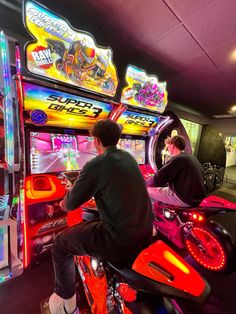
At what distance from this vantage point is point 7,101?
5.72ft

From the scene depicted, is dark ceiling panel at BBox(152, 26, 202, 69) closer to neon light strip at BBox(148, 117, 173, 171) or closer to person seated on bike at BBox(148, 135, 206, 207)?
neon light strip at BBox(148, 117, 173, 171)

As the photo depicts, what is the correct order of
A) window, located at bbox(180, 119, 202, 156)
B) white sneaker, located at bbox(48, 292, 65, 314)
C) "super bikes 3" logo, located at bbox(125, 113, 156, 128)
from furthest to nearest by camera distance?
window, located at bbox(180, 119, 202, 156)
"super bikes 3" logo, located at bbox(125, 113, 156, 128)
white sneaker, located at bbox(48, 292, 65, 314)

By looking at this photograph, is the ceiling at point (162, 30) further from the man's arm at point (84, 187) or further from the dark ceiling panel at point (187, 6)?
the man's arm at point (84, 187)

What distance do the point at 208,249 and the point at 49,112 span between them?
105 inches

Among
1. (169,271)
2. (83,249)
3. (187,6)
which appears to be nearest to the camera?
(169,271)

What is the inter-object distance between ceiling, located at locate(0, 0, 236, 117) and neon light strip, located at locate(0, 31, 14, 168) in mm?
1009

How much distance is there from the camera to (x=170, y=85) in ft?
15.7

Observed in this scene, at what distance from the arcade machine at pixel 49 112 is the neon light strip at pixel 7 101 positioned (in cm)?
2

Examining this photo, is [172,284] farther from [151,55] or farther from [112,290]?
[151,55]

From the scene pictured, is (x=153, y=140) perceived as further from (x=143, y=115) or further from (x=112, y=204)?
(x=112, y=204)

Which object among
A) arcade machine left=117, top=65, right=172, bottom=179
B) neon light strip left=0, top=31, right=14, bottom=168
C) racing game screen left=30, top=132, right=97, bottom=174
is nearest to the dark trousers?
neon light strip left=0, top=31, right=14, bottom=168

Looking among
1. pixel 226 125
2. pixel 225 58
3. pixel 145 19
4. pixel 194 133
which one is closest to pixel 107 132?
pixel 145 19

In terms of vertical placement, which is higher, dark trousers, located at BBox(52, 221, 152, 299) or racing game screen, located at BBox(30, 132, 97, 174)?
racing game screen, located at BBox(30, 132, 97, 174)

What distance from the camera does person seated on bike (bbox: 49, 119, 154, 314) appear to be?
3.75 feet
